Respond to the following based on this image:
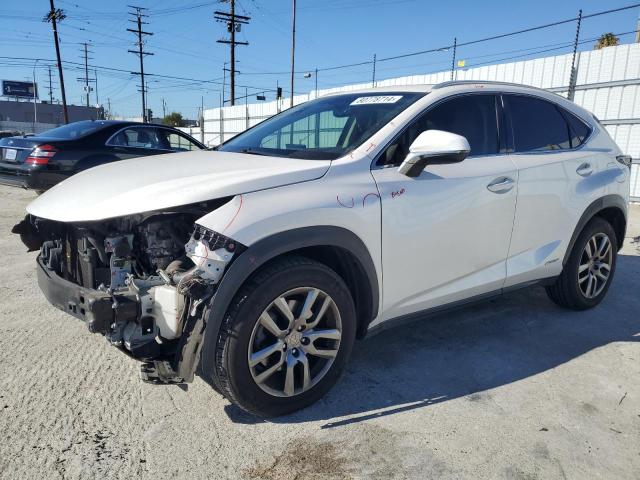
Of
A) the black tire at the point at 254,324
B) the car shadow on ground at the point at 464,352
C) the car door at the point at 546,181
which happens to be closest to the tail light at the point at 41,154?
the car shadow on ground at the point at 464,352

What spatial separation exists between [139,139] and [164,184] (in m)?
5.82

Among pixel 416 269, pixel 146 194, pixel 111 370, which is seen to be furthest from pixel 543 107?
pixel 111 370

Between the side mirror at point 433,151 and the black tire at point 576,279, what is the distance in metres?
1.94

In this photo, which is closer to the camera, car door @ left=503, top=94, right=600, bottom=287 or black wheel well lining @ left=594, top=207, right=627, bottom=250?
car door @ left=503, top=94, right=600, bottom=287

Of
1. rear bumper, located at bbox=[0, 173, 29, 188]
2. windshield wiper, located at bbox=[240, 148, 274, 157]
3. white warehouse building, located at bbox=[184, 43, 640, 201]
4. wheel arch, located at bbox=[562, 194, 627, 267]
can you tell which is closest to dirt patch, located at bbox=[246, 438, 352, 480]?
windshield wiper, located at bbox=[240, 148, 274, 157]

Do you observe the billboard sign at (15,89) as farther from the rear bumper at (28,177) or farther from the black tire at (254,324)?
the black tire at (254,324)

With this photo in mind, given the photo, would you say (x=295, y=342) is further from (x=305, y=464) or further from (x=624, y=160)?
(x=624, y=160)

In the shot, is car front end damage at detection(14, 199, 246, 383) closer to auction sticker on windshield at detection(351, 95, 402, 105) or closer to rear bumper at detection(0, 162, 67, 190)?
auction sticker on windshield at detection(351, 95, 402, 105)

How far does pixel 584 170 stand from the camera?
389 cm

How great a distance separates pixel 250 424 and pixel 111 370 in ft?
3.47

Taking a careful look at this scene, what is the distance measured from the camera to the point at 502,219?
329 centimetres

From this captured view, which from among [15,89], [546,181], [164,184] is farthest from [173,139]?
[15,89]

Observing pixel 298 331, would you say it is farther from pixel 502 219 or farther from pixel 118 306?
pixel 502 219

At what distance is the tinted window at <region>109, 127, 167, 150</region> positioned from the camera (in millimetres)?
7465
